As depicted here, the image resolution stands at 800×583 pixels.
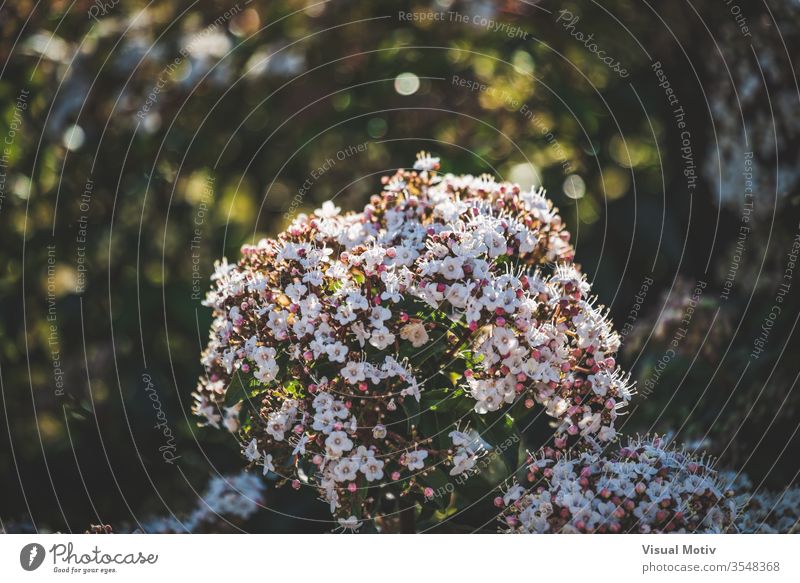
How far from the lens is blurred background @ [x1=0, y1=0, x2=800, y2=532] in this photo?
10.6ft

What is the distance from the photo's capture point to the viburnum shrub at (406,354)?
6.68ft

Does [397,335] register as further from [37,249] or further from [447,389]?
[37,249]

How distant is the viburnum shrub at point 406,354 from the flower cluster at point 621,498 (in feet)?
0.27

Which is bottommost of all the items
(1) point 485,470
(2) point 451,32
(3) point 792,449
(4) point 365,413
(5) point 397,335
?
(3) point 792,449

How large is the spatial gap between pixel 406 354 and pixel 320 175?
315 centimetres

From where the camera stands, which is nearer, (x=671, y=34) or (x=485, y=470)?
(x=485, y=470)

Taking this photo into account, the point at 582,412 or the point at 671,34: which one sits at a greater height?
the point at 671,34

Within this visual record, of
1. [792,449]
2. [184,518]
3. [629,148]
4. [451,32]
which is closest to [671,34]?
[629,148]

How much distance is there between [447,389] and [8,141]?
2.67 meters

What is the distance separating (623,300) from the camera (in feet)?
12.6

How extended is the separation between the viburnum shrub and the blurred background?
61cm

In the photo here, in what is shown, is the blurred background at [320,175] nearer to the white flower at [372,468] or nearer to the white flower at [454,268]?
the white flower at [372,468]

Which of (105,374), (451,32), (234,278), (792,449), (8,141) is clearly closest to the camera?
(234,278)

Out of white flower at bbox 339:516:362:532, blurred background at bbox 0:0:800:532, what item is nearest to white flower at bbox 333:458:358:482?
white flower at bbox 339:516:362:532
